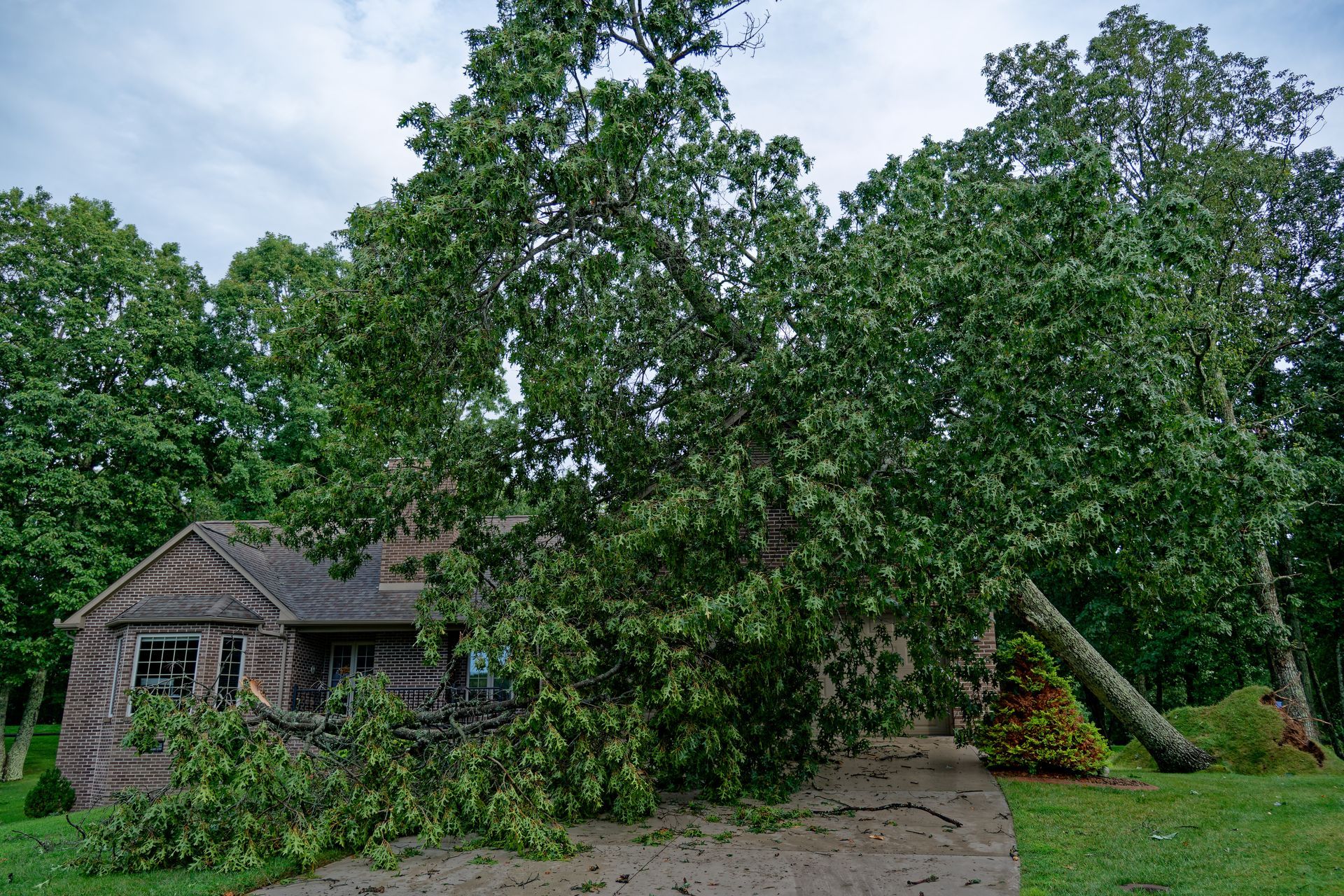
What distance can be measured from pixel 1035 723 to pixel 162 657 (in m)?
14.8

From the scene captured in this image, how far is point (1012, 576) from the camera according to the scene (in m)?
7.91

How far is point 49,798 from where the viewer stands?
537 inches

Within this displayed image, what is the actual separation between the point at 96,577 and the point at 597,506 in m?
14.9

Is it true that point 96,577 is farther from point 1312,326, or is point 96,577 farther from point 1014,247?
point 1312,326

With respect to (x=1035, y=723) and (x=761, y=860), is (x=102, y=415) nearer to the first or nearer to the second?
(x=761, y=860)

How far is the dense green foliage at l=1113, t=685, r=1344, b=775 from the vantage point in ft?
37.8

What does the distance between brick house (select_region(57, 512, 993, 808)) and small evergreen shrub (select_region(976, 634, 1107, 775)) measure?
3042 mm

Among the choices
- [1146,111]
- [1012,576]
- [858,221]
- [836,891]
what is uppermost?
[1146,111]

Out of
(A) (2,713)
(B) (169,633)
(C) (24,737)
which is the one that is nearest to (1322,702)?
(B) (169,633)

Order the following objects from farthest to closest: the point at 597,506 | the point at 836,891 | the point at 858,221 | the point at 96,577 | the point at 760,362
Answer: the point at 96,577 < the point at 858,221 < the point at 597,506 < the point at 760,362 < the point at 836,891

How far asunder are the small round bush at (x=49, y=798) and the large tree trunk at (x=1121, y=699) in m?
15.8

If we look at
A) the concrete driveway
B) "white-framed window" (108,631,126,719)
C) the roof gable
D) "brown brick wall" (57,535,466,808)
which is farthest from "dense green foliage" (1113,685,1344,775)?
"white-framed window" (108,631,126,719)

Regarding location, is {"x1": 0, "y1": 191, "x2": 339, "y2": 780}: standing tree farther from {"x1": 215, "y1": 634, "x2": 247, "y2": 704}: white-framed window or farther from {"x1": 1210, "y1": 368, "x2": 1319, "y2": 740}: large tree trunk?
{"x1": 1210, "y1": 368, "x2": 1319, "y2": 740}: large tree trunk

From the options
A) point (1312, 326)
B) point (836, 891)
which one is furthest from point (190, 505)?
point (1312, 326)
